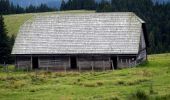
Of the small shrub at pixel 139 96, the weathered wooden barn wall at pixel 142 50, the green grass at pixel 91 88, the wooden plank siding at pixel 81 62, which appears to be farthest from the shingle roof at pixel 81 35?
the small shrub at pixel 139 96

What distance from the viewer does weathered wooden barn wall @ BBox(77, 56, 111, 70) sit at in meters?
47.9

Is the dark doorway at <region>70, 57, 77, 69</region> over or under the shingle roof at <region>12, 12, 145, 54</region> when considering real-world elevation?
under

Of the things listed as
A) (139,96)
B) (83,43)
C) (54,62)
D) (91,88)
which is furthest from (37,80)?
(83,43)

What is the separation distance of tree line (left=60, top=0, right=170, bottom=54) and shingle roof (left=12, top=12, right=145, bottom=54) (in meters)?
35.0

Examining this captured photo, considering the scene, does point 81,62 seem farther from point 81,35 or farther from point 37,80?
point 37,80

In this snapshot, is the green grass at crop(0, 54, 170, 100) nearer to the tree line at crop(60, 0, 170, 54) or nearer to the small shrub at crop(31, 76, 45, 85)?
the small shrub at crop(31, 76, 45, 85)

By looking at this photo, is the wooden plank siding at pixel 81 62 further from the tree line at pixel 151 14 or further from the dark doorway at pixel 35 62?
the tree line at pixel 151 14

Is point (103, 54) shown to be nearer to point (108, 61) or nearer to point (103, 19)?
point (108, 61)

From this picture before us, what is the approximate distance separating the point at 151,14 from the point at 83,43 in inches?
2786

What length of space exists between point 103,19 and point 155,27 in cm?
5432

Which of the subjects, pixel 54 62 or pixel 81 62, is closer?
pixel 81 62

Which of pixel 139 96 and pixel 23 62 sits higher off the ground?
pixel 139 96

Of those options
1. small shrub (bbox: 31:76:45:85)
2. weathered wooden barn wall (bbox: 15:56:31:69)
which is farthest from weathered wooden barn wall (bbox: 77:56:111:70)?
small shrub (bbox: 31:76:45:85)

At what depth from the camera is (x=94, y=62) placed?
48375 millimetres
